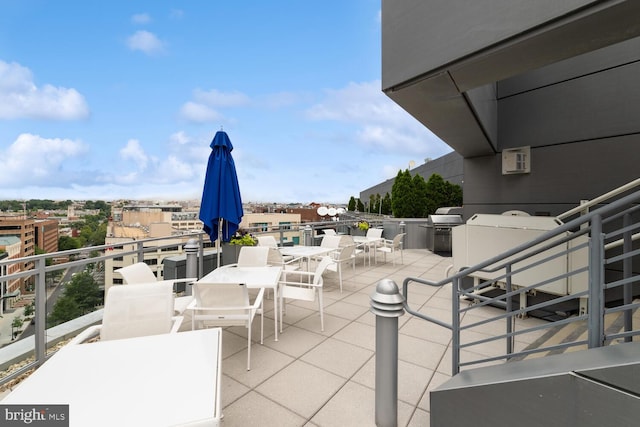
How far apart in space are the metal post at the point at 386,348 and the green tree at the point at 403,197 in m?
12.1

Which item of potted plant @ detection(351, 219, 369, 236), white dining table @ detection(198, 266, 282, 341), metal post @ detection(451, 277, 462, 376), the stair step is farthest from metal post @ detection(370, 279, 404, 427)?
potted plant @ detection(351, 219, 369, 236)

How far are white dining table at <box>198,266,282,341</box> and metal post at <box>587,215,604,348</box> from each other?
7.42 ft

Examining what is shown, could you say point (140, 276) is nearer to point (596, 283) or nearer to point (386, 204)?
point (596, 283)

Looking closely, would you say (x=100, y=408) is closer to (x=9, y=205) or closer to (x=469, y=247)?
(x=9, y=205)

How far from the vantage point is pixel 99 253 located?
3.02 m

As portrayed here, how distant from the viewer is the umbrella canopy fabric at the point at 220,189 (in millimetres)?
3795

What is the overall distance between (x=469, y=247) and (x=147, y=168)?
24148 millimetres

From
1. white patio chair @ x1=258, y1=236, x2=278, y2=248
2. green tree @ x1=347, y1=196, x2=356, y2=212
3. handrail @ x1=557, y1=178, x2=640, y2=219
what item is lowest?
white patio chair @ x1=258, y1=236, x2=278, y2=248

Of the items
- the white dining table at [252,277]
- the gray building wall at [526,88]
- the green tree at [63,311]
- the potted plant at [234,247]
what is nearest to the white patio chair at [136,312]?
the white dining table at [252,277]

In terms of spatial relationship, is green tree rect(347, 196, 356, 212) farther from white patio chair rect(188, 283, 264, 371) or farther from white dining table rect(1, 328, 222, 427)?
white dining table rect(1, 328, 222, 427)

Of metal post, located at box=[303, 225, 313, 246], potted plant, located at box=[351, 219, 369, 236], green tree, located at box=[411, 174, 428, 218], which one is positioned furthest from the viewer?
green tree, located at box=[411, 174, 428, 218]

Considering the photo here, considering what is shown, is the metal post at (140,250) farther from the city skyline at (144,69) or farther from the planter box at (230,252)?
the planter box at (230,252)

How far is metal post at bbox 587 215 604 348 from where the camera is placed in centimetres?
122

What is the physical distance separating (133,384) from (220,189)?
2.97m
